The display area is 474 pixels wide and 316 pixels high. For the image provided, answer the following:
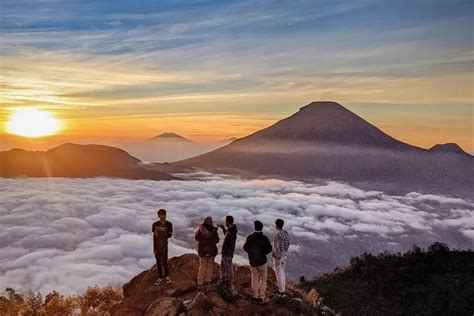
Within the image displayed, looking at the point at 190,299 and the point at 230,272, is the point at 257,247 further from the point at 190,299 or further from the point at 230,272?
the point at 190,299

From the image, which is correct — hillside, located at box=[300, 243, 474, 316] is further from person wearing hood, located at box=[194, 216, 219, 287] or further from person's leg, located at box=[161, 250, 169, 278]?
person's leg, located at box=[161, 250, 169, 278]

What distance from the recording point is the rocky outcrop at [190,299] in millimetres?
14188

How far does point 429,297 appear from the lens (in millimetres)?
26422

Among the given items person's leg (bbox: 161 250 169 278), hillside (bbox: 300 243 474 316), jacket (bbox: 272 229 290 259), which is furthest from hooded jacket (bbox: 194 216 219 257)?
hillside (bbox: 300 243 474 316)

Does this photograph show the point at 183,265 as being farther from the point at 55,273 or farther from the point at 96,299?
the point at 55,273

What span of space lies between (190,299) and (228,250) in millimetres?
2002

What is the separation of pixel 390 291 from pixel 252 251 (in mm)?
18931

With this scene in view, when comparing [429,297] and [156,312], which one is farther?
[429,297]

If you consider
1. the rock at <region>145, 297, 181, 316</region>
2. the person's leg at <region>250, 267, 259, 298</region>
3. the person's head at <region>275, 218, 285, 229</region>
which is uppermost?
the person's head at <region>275, 218, 285, 229</region>

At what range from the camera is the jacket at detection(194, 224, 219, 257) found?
47.3 ft

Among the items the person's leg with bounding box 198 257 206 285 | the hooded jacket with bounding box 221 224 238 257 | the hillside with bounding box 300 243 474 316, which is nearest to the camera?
the hooded jacket with bounding box 221 224 238 257

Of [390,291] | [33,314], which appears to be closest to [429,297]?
[390,291]

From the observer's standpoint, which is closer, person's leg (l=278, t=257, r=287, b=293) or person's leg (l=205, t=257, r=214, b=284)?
person's leg (l=278, t=257, r=287, b=293)

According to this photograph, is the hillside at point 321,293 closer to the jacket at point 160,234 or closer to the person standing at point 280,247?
the person standing at point 280,247
